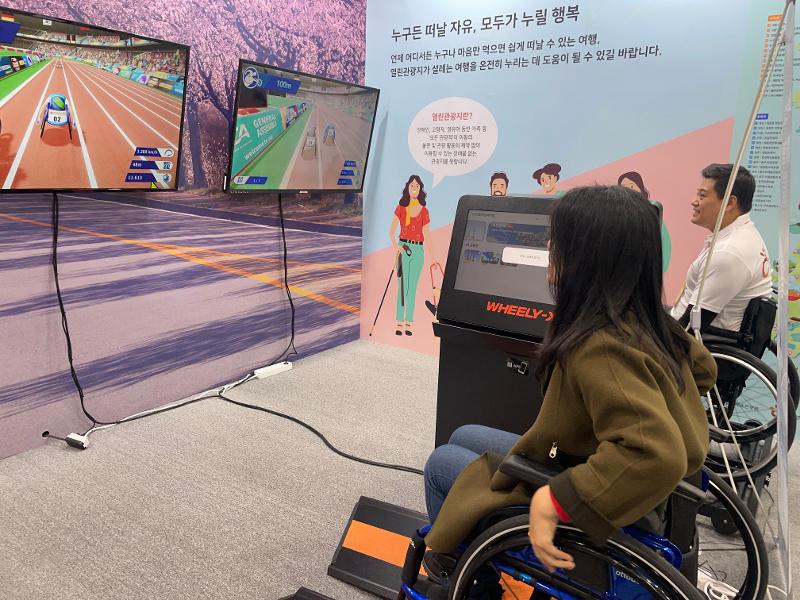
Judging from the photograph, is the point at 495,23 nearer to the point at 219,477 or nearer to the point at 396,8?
the point at 396,8

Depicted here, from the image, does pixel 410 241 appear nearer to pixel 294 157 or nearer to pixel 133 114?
pixel 294 157

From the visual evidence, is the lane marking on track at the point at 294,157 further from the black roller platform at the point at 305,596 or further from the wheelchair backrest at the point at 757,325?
the wheelchair backrest at the point at 757,325

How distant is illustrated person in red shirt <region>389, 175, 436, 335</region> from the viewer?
3.99m

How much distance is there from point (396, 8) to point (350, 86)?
0.72m

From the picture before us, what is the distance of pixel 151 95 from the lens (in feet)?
8.50

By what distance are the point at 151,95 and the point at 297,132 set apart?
2.99 ft

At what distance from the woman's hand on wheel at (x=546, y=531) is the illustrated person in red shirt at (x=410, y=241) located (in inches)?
118

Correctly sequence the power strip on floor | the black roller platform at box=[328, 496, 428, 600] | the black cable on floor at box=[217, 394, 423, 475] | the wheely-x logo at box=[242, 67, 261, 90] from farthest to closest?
the power strip on floor < the wheely-x logo at box=[242, 67, 261, 90] < the black cable on floor at box=[217, 394, 423, 475] < the black roller platform at box=[328, 496, 428, 600]

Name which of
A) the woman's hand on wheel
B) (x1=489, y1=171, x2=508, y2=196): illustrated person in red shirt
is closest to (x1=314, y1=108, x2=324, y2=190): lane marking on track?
(x1=489, y1=171, x2=508, y2=196): illustrated person in red shirt

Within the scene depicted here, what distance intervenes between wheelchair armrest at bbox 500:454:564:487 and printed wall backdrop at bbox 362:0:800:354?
2.42 meters

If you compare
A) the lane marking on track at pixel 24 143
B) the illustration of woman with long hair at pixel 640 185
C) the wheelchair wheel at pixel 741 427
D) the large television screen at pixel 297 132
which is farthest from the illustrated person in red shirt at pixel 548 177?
the lane marking on track at pixel 24 143

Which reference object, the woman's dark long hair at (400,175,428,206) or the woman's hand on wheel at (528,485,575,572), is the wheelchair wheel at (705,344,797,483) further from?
the woman's dark long hair at (400,175,428,206)

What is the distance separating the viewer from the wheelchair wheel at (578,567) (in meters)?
1.06

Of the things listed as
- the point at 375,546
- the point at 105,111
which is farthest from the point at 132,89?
the point at 375,546
